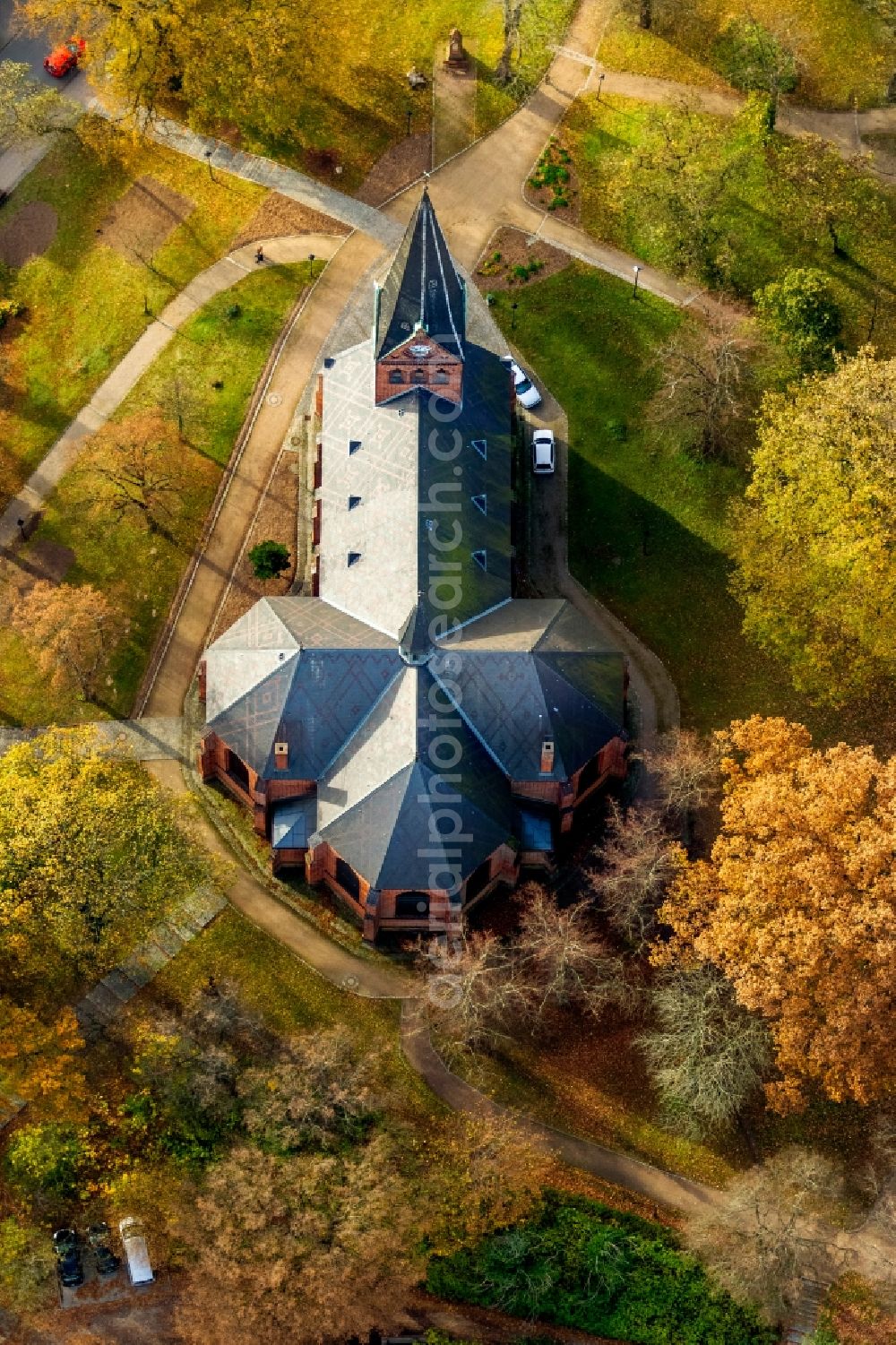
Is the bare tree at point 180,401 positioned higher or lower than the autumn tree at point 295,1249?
higher

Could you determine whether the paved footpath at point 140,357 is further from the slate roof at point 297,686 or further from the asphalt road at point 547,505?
the slate roof at point 297,686

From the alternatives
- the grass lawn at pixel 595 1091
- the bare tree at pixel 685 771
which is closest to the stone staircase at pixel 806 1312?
the grass lawn at pixel 595 1091

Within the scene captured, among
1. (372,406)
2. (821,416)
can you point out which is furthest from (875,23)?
(372,406)

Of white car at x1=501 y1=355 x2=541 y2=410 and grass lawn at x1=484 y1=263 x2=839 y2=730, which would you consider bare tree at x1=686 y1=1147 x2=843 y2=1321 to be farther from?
white car at x1=501 y1=355 x2=541 y2=410

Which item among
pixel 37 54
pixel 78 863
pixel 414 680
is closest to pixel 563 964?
pixel 414 680

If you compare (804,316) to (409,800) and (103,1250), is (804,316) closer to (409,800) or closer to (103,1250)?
(409,800)

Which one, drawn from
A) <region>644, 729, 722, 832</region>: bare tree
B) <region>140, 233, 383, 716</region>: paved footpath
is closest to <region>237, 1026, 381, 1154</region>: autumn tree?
<region>644, 729, 722, 832</region>: bare tree
